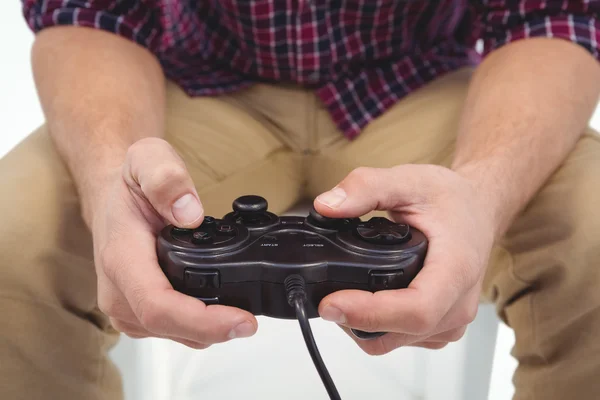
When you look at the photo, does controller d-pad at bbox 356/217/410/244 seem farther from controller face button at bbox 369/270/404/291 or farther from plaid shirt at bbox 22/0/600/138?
plaid shirt at bbox 22/0/600/138

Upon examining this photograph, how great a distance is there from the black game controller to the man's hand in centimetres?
1

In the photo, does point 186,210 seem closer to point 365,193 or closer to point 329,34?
point 365,193

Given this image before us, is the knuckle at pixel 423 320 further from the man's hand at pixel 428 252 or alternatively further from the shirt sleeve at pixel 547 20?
the shirt sleeve at pixel 547 20

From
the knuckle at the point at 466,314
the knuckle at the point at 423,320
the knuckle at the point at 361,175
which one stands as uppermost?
Result: the knuckle at the point at 361,175

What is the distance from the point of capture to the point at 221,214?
0.61 meters

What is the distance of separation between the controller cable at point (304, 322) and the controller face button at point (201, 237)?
0.05 meters

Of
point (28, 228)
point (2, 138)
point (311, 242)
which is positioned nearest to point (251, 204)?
point (311, 242)

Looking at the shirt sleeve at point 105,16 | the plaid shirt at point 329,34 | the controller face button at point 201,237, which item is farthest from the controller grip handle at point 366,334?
the shirt sleeve at point 105,16

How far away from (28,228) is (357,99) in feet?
1.10

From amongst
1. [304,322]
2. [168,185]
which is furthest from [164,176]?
[304,322]

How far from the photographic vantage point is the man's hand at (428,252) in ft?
1.16

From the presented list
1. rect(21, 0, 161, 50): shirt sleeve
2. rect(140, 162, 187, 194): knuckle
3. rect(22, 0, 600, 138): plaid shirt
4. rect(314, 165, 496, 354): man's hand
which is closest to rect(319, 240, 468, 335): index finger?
rect(314, 165, 496, 354): man's hand

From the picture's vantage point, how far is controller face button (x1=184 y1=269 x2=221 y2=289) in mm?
363

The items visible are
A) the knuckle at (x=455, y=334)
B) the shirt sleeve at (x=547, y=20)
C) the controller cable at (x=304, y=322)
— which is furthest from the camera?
the shirt sleeve at (x=547, y=20)
